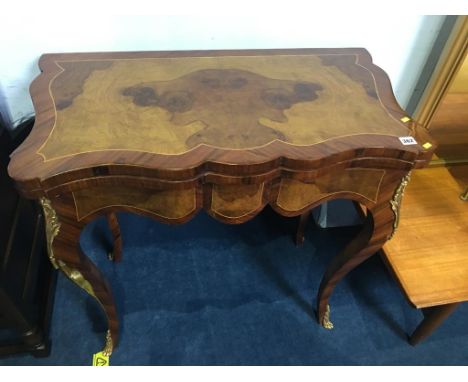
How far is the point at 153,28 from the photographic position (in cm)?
92

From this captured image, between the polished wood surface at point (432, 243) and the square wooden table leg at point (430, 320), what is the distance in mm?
64

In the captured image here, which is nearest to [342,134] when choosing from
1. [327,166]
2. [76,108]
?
[327,166]

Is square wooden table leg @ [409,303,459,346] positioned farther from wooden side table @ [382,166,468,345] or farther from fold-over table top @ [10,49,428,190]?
fold-over table top @ [10,49,428,190]

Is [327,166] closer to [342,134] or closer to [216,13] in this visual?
[342,134]

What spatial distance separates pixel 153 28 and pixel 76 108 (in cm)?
33

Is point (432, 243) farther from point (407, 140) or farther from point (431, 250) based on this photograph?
point (407, 140)

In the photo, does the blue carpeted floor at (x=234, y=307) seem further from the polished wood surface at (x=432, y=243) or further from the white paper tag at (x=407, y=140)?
the white paper tag at (x=407, y=140)

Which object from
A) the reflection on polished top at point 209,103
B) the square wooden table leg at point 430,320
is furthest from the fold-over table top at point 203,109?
the square wooden table leg at point 430,320

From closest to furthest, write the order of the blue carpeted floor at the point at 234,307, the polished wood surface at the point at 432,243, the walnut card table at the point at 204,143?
the walnut card table at the point at 204,143 < the polished wood surface at the point at 432,243 < the blue carpeted floor at the point at 234,307

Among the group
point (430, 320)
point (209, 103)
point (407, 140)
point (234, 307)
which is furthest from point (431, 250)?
point (209, 103)

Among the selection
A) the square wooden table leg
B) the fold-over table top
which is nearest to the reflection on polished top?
the fold-over table top

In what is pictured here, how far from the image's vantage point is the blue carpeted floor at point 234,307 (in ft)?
3.52

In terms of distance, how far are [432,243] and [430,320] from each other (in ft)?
0.70

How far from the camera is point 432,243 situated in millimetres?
1025
